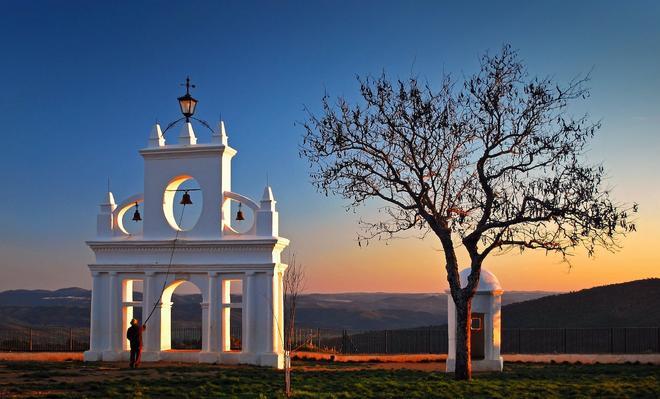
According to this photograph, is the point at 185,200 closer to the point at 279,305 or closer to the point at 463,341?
the point at 279,305

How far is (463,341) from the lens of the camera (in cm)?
2503

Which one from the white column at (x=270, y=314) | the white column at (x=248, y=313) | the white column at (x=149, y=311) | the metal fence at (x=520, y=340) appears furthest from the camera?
the metal fence at (x=520, y=340)

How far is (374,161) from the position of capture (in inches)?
1012

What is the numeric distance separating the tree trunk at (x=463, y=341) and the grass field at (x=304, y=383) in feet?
1.35

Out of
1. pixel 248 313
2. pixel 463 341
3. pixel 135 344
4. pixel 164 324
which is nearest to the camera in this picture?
pixel 463 341

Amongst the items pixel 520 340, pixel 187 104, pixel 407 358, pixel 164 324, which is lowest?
pixel 407 358

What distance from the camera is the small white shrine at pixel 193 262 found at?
29422mm

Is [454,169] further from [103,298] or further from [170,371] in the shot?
[103,298]

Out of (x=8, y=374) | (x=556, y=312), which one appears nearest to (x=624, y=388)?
(x=8, y=374)

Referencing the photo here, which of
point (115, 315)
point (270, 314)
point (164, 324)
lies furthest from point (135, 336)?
point (270, 314)

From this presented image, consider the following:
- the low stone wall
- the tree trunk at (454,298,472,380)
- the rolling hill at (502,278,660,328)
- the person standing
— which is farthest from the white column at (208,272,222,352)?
the rolling hill at (502,278,660,328)

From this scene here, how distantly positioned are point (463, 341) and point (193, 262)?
981 cm

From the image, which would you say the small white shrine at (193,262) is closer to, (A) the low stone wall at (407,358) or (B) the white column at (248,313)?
(B) the white column at (248,313)

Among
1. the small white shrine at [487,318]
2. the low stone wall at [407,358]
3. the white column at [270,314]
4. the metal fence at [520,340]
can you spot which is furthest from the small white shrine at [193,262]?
the metal fence at [520,340]
